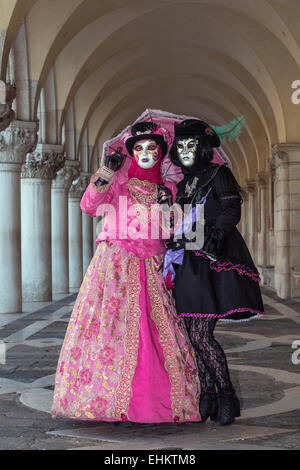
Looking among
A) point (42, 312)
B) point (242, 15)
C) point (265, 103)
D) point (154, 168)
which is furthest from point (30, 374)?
point (265, 103)

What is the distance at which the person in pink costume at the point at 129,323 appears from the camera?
460 cm

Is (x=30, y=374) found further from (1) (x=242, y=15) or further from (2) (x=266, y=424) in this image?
(1) (x=242, y=15)

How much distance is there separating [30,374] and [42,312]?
7.21m

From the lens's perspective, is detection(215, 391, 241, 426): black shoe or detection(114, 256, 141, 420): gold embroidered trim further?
Result: detection(215, 391, 241, 426): black shoe

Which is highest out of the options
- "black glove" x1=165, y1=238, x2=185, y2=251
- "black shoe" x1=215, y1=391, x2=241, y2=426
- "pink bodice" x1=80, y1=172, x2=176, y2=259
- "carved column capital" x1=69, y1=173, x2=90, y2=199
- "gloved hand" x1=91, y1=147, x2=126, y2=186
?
"carved column capital" x1=69, y1=173, x2=90, y2=199

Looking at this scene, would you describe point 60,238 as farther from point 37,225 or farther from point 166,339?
point 166,339

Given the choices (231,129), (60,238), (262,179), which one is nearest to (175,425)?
(231,129)

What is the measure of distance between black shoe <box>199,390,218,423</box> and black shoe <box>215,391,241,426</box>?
4cm

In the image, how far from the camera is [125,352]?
4684 millimetres

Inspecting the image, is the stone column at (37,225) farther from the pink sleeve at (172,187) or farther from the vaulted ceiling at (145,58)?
the pink sleeve at (172,187)

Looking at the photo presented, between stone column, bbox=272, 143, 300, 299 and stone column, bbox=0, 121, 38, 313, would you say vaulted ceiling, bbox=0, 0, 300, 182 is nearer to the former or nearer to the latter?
stone column, bbox=272, 143, 300, 299

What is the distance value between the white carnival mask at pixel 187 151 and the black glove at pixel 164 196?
0.20m

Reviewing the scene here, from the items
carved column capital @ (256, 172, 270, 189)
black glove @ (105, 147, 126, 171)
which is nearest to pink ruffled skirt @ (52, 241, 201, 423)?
black glove @ (105, 147, 126, 171)

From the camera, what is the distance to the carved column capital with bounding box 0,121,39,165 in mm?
13883
